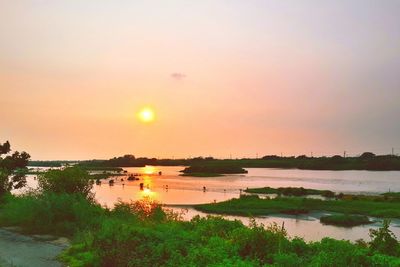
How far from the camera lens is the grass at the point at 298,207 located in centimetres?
5816

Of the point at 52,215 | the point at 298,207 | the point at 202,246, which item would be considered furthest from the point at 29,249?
the point at 298,207

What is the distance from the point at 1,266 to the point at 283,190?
7656 cm

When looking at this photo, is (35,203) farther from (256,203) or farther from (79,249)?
(256,203)

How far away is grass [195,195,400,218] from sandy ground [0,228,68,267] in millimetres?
37442

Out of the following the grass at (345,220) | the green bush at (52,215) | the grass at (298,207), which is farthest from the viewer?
the grass at (298,207)

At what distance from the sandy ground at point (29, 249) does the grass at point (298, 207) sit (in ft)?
123

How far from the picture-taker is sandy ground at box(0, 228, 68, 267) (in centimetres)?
1670

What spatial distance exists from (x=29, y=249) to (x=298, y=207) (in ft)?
155

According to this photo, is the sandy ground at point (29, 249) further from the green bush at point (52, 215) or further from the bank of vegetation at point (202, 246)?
the green bush at point (52, 215)

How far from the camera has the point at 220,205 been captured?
210 ft

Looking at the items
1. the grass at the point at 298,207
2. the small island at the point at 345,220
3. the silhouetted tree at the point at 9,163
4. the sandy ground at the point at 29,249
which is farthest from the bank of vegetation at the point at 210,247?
the grass at the point at 298,207

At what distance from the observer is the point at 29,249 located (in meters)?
19.1

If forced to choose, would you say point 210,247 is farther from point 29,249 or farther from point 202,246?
point 29,249

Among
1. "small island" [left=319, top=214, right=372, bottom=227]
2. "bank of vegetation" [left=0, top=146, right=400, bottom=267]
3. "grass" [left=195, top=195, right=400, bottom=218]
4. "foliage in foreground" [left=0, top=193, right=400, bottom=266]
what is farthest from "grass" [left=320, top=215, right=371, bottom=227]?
"foliage in foreground" [left=0, top=193, right=400, bottom=266]
